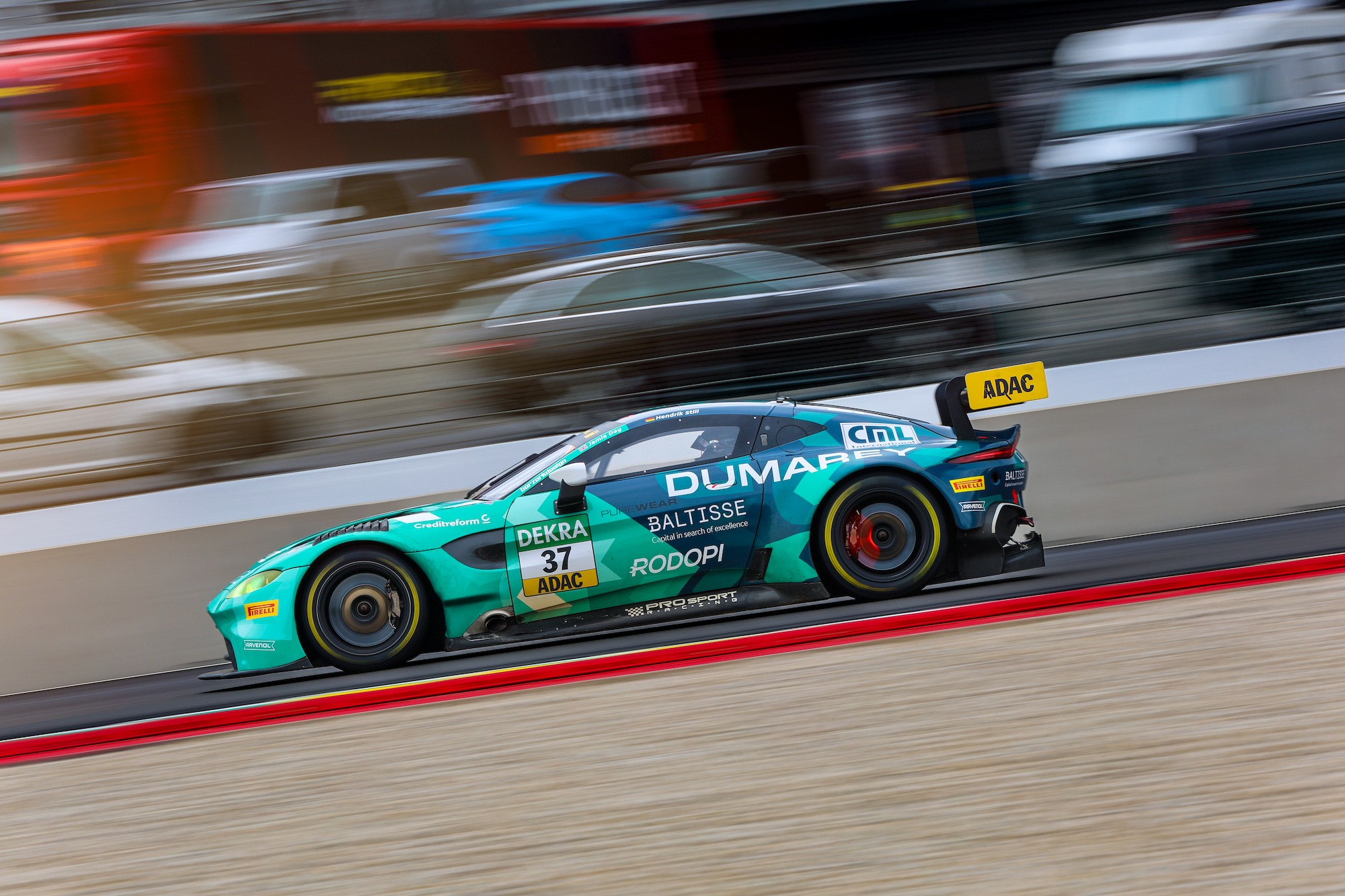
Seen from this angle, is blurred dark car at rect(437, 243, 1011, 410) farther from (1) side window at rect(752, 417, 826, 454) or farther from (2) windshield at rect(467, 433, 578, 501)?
(1) side window at rect(752, 417, 826, 454)

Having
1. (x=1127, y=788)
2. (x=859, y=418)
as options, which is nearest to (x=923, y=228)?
(x=859, y=418)

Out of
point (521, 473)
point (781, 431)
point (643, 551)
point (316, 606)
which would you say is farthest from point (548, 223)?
point (316, 606)

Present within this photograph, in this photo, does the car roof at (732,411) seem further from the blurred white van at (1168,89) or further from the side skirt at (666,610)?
the blurred white van at (1168,89)

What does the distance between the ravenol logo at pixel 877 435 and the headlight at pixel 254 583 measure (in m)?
2.62

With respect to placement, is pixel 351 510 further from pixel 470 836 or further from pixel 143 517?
pixel 470 836

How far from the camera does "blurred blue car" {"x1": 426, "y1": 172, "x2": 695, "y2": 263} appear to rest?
27.9ft

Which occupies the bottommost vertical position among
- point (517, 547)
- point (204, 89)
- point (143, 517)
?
point (517, 547)

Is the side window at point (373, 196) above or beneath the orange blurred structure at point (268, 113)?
beneath

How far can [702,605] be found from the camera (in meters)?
5.54

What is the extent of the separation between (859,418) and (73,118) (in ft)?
22.1

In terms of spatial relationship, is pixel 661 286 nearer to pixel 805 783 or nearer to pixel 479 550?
pixel 479 550

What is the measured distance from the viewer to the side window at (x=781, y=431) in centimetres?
568

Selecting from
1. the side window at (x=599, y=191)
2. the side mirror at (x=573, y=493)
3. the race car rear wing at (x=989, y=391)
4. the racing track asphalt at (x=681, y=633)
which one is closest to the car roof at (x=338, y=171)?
the side window at (x=599, y=191)

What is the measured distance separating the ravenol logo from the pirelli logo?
8.62ft
